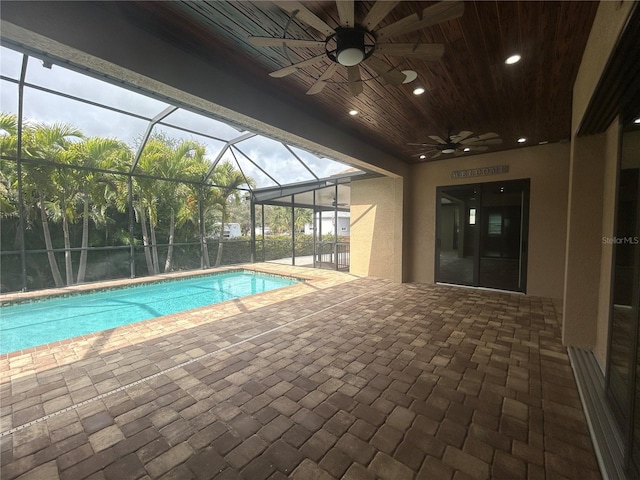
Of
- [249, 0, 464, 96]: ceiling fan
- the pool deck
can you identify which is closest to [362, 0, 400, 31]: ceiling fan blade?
[249, 0, 464, 96]: ceiling fan

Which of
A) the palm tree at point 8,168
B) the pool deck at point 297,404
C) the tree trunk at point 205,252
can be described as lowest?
the pool deck at point 297,404

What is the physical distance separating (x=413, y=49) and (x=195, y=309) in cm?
461

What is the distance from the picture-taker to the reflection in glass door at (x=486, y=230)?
220 inches

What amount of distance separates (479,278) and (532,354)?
131 inches

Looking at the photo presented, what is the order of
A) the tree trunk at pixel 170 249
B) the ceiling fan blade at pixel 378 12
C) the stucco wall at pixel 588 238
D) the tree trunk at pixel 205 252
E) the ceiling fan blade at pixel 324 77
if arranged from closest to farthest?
the ceiling fan blade at pixel 378 12 → the ceiling fan blade at pixel 324 77 → the stucco wall at pixel 588 238 → the tree trunk at pixel 170 249 → the tree trunk at pixel 205 252

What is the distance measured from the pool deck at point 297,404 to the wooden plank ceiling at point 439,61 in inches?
120

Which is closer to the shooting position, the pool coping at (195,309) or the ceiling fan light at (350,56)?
the ceiling fan light at (350,56)

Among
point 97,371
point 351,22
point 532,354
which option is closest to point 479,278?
point 532,354

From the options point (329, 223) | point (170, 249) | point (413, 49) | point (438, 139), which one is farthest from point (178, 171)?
point (413, 49)

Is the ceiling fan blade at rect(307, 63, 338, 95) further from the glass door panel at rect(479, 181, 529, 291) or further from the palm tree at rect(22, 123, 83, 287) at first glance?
the palm tree at rect(22, 123, 83, 287)

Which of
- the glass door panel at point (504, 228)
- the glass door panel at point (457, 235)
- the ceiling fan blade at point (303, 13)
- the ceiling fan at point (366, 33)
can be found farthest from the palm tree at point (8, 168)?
the glass door panel at point (504, 228)

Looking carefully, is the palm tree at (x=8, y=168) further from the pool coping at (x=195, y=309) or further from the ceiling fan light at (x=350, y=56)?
the ceiling fan light at (x=350, y=56)

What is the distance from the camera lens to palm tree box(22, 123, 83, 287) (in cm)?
568

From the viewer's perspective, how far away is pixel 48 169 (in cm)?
594
